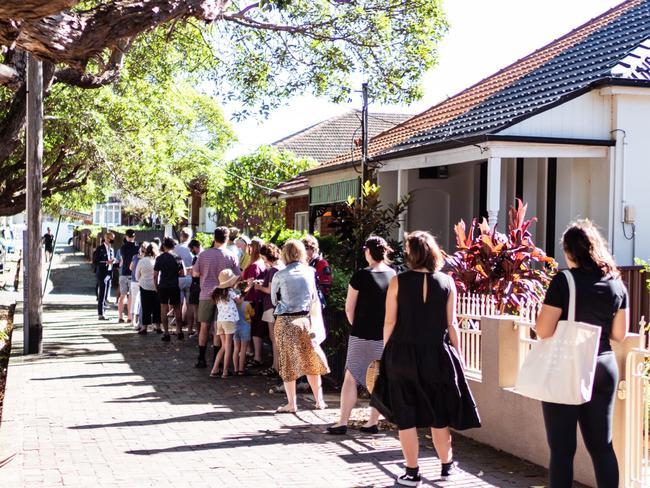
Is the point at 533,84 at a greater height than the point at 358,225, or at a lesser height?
greater

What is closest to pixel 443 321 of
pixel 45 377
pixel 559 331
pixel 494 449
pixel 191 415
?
pixel 559 331

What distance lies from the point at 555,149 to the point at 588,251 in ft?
26.5

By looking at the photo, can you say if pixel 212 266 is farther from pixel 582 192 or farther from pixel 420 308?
pixel 420 308

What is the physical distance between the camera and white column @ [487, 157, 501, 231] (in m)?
12.6

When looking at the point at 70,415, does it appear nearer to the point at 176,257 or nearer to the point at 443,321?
the point at 443,321

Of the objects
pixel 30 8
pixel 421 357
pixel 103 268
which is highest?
pixel 30 8

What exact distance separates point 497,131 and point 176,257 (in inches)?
261

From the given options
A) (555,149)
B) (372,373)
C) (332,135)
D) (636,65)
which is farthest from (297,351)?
(332,135)

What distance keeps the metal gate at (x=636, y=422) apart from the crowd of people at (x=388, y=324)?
77 cm

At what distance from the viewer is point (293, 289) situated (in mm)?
9758

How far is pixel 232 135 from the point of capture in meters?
58.5

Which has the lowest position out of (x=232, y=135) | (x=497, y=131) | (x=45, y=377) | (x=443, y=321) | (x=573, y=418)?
(x=45, y=377)

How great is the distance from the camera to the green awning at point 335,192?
60.8 feet

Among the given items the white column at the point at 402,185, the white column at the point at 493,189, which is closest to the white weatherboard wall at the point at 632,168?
the white column at the point at 493,189
